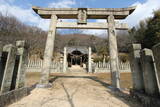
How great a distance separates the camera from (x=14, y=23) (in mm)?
17688

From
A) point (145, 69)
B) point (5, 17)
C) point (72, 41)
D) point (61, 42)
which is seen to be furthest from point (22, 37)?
point (145, 69)

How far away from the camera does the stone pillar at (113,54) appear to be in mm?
4795

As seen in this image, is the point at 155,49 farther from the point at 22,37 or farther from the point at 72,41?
the point at 72,41

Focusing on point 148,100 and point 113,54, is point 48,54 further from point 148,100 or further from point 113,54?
point 148,100

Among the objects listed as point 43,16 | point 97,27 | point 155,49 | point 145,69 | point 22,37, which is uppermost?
point 22,37

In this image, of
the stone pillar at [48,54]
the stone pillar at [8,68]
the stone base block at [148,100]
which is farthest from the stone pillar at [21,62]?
the stone base block at [148,100]

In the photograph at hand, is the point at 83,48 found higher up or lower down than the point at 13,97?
higher up

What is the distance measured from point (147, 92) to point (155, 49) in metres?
1.24

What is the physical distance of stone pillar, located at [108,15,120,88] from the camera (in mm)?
4795

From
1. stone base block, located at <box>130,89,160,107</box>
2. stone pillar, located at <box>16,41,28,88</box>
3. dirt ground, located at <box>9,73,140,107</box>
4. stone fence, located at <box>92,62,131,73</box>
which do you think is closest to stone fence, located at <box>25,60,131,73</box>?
stone fence, located at <box>92,62,131,73</box>

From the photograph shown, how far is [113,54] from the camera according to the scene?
511 centimetres

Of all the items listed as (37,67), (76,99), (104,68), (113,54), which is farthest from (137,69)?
(37,67)

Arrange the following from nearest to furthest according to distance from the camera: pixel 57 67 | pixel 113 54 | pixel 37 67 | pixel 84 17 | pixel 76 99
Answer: pixel 76 99 < pixel 113 54 < pixel 84 17 < pixel 37 67 < pixel 57 67

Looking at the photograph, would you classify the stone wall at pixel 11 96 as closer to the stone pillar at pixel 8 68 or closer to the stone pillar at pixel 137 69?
the stone pillar at pixel 8 68
